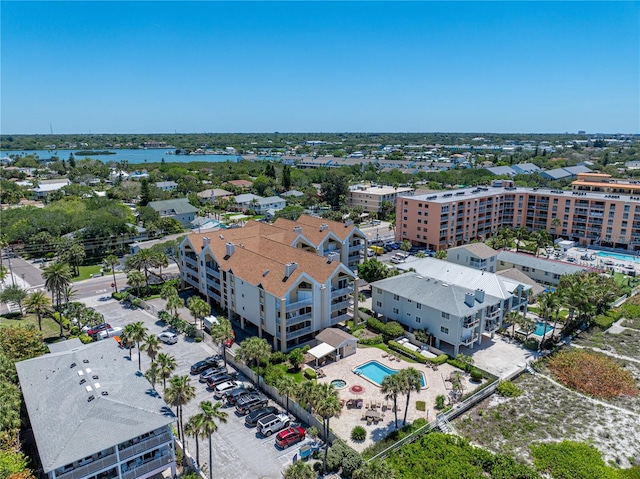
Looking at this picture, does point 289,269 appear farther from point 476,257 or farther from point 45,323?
point 476,257

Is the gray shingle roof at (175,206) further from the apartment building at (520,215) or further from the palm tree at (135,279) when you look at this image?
the apartment building at (520,215)

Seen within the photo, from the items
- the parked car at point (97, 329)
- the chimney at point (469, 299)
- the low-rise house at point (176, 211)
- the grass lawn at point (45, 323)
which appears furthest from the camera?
the low-rise house at point (176, 211)

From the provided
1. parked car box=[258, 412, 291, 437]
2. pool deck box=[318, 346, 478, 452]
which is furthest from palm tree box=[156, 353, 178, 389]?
pool deck box=[318, 346, 478, 452]

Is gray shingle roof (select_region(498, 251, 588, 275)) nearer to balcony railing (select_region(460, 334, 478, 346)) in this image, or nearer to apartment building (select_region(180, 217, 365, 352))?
balcony railing (select_region(460, 334, 478, 346))

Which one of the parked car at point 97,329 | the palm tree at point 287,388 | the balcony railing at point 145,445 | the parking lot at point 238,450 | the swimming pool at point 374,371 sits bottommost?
the swimming pool at point 374,371

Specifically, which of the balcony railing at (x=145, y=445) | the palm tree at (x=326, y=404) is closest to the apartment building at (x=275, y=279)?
the palm tree at (x=326, y=404)

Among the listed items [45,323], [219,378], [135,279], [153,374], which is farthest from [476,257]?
[45,323]
